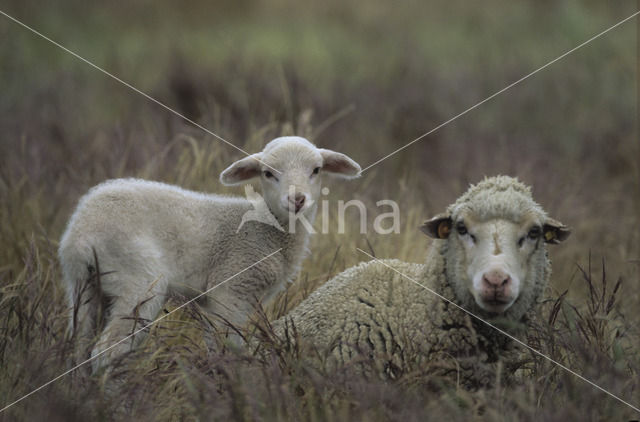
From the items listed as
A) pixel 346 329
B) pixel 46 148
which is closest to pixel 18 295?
pixel 346 329

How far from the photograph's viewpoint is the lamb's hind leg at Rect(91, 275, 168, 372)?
10.8ft

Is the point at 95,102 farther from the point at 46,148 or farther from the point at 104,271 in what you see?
the point at 104,271

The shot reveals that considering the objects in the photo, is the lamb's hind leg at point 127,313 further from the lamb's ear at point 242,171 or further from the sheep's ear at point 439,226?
the sheep's ear at point 439,226

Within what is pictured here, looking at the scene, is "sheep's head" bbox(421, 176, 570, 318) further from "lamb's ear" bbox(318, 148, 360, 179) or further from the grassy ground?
"lamb's ear" bbox(318, 148, 360, 179)

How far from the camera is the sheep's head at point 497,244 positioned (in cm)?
292

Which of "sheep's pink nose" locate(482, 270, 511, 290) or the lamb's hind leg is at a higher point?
"sheep's pink nose" locate(482, 270, 511, 290)

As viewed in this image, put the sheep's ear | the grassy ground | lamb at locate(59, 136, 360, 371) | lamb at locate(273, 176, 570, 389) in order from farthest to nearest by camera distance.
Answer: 1. lamb at locate(59, 136, 360, 371)
2. the sheep's ear
3. lamb at locate(273, 176, 570, 389)
4. the grassy ground

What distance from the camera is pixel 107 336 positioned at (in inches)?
132

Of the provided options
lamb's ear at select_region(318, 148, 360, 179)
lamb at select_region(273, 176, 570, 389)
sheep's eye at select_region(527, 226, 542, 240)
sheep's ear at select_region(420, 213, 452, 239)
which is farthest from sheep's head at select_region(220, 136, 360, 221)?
sheep's eye at select_region(527, 226, 542, 240)

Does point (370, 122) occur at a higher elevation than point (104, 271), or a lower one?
higher

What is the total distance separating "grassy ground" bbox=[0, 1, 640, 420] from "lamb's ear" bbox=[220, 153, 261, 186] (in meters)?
0.68

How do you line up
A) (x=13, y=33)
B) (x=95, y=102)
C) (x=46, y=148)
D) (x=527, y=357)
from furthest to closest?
(x=95, y=102) → (x=13, y=33) → (x=46, y=148) → (x=527, y=357)

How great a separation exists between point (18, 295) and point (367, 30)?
32.0ft

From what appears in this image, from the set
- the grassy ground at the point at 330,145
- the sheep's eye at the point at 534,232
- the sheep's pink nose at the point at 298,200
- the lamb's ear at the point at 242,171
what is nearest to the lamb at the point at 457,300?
the sheep's eye at the point at 534,232
